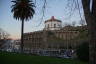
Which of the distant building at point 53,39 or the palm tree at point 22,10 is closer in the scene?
the palm tree at point 22,10

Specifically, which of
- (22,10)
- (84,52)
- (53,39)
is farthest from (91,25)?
(53,39)

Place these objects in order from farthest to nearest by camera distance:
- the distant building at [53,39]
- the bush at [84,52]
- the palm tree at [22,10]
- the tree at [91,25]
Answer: the distant building at [53,39] < the palm tree at [22,10] < the bush at [84,52] < the tree at [91,25]

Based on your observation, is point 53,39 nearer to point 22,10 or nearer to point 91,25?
point 22,10

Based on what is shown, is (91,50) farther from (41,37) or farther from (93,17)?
(41,37)

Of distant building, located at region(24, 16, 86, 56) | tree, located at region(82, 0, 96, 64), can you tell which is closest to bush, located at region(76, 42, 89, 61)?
tree, located at region(82, 0, 96, 64)

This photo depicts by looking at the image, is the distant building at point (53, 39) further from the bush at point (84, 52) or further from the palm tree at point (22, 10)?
the bush at point (84, 52)

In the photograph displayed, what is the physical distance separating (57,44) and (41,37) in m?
10.4

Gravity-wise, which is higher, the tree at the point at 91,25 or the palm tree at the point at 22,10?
the palm tree at the point at 22,10

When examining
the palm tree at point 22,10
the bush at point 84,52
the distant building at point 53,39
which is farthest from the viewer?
the distant building at point 53,39

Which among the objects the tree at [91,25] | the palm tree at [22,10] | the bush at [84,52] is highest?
the palm tree at [22,10]

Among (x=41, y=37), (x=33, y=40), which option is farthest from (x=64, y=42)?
(x=33, y=40)

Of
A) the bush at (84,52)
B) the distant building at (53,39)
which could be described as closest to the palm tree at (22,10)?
the bush at (84,52)

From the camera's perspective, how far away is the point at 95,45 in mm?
6887

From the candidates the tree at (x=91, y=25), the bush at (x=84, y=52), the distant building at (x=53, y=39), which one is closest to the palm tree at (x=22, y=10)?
the bush at (x=84, y=52)
